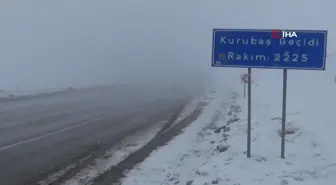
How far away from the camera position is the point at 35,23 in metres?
88.2

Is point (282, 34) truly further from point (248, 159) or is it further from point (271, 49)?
point (248, 159)

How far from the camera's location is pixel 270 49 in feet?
29.1

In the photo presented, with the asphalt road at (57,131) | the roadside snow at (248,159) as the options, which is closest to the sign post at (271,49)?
the roadside snow at (248,159)

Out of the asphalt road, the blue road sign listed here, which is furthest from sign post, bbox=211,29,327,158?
the asphalt road

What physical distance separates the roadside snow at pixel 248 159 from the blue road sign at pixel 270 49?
1.86 m

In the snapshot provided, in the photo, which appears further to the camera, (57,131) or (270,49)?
(57,131)

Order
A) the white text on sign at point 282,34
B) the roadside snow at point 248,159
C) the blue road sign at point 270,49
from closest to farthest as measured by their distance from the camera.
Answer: the roadside snow at point 248,159 → the blue road sign at point 270,49 → the white text on sign at point 282,34

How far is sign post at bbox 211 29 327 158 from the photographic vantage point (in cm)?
859

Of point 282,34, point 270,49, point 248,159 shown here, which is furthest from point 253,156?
point 282,34

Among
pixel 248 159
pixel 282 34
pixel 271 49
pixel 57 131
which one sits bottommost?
pixel 57 131

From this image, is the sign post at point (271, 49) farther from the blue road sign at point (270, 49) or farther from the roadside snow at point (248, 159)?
the roadside snow at point (248, 159)

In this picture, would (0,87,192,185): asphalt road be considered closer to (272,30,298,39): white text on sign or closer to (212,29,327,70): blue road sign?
(212,29,327,70): blue road sign

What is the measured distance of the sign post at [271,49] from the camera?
8.59 meters

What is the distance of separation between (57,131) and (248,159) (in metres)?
7.10
